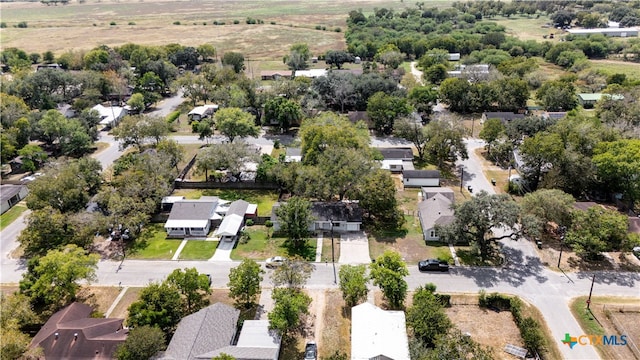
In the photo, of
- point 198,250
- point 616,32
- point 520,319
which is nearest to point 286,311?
point 198,250

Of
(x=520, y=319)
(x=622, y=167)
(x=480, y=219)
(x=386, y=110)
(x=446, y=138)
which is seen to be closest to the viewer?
(x=520, y=319)

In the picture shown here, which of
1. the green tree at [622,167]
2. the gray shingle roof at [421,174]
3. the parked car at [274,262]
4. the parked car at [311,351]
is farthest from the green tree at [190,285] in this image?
the green tree at [622,167]

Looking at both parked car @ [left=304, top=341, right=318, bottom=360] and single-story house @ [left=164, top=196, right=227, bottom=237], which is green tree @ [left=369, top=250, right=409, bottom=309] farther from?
single-story house @ [left=164, top=196, right=227, bottom=237]

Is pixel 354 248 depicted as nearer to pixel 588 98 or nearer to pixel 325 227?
pixel 325 227

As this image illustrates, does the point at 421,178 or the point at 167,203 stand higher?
the point at 421,178

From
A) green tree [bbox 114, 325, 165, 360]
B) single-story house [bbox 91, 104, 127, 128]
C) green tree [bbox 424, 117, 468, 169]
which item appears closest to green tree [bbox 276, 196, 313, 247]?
green tree [bbox 114, 325, 165, 360]

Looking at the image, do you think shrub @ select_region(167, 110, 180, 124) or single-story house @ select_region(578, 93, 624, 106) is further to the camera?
single-story house @ select_region(578, 93, 624, 106)
